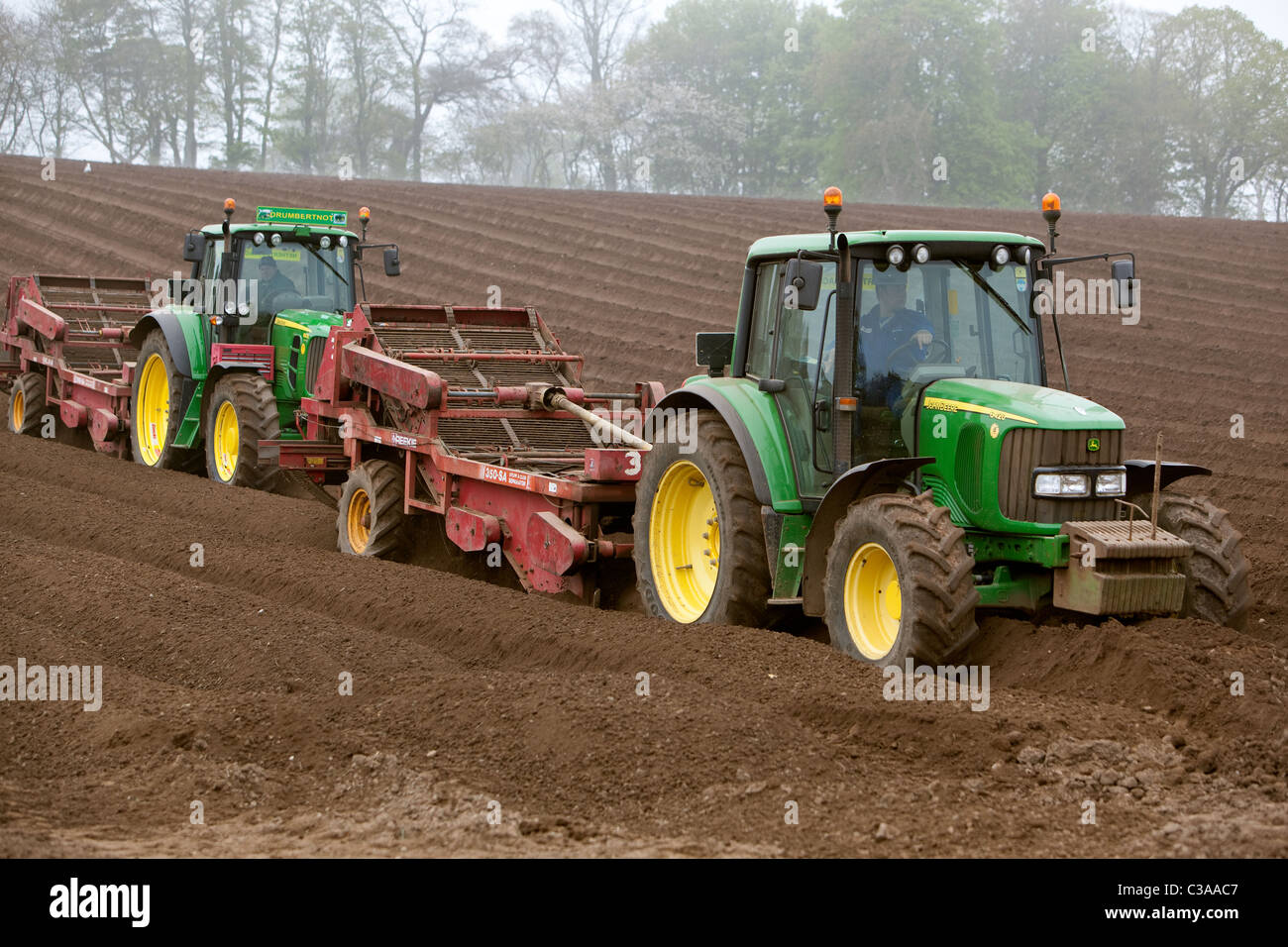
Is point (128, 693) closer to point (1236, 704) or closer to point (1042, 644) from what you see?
point (1042, 644)

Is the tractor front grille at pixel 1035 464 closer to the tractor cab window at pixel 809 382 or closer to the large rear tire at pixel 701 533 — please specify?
the tractor cab window at pixel 809 382

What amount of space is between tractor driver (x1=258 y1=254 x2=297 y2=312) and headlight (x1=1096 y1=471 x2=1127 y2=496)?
8.70m

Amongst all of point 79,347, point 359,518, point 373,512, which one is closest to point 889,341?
point 373,512

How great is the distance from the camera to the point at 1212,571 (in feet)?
22.7

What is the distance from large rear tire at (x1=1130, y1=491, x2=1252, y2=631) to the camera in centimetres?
690

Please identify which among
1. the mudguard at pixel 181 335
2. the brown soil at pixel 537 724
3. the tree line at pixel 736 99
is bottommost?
the brown soil at pixel 537 724

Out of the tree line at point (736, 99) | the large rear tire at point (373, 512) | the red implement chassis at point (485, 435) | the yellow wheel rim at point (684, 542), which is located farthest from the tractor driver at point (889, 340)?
the tree line at point (736, 99)

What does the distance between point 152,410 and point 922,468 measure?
981cm

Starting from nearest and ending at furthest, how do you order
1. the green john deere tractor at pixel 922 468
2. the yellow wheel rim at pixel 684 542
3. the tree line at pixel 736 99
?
the green john deere tractor at pixel 922 468 < the yellow wheel rim at pixel 684 542 < the tree line at pixel 736 99

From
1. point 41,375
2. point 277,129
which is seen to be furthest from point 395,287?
point 277,129

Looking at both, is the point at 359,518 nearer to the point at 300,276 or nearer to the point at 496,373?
the point at 496,373

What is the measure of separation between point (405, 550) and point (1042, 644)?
5177mm

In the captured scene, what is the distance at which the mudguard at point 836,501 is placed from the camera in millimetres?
6809

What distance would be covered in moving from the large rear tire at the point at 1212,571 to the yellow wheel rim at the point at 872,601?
135cm
